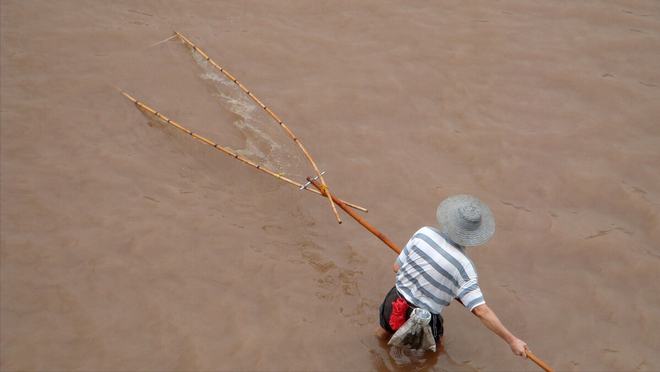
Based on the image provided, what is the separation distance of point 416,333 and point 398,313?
0.13 meters

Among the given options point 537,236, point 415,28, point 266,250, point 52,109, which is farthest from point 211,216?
point 415,28

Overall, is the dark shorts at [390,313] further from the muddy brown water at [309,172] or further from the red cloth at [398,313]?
the muddy brown water at [309,172]

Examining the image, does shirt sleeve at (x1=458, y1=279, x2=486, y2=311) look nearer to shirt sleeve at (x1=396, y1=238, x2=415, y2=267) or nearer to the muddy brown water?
shirt sleeve at (x1=396, y1=238, x2=415, y2=267)

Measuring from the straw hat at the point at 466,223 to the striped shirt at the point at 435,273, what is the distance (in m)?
0.07

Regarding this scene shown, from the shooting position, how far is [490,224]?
2.80 m

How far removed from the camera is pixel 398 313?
3.03 m

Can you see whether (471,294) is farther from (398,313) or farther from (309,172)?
(309,172)

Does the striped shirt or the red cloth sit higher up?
the striped shirt

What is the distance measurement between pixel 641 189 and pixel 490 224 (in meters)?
2.02

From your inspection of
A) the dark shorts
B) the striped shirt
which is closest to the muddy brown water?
the dark shorts

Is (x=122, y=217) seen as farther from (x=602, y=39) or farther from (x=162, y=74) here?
(x=602, y=39)

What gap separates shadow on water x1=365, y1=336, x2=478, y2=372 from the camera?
3330 millimetres

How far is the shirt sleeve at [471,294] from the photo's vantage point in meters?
2.74

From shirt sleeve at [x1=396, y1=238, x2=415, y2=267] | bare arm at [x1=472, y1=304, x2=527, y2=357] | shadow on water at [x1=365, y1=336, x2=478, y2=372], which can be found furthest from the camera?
shadow on water at [x1=365, y1=336, x2=478, y2=372]
